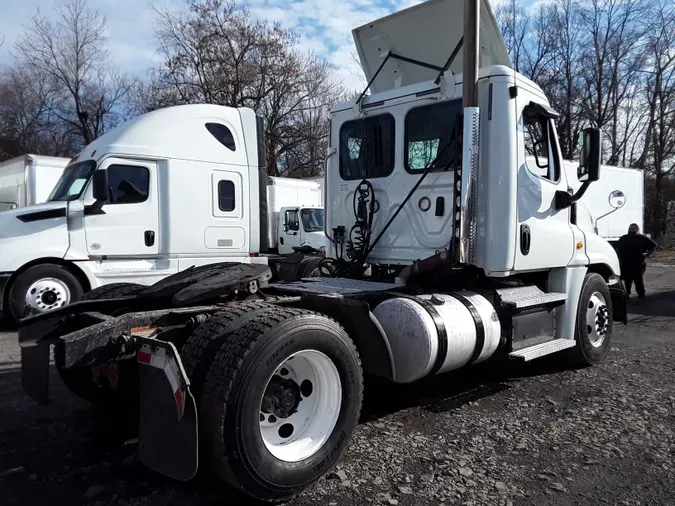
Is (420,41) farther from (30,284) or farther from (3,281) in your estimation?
(3,281)

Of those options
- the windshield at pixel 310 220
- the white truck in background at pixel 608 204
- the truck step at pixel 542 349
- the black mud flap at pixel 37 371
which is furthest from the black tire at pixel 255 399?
the white truck in background at pixel 608 204

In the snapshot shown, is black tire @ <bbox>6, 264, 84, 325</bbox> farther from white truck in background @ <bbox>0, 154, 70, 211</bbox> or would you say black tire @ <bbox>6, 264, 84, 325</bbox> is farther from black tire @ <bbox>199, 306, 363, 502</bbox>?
black tire @ <bbox>199, 306, 363, 502</bbox>

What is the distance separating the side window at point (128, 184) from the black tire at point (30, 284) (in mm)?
1351

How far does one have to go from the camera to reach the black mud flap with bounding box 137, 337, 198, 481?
2799 mm

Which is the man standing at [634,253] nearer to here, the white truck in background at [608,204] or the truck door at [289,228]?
the white truck in background at [608,204]

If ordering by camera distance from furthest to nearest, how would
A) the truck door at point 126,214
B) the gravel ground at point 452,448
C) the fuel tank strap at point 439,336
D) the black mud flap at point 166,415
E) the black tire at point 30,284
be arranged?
the truck door at point 126,214
the black tire at point 30,284
the fuel tank strap at point 439,336
the gravel ground at point 452,448
the black mud flap at point 166,415

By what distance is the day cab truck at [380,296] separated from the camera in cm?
305

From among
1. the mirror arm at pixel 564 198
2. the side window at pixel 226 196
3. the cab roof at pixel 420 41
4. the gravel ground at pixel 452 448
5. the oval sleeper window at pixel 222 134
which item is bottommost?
the gravel ground at pixel 452 448

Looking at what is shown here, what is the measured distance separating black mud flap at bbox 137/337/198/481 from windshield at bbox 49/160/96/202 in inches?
257

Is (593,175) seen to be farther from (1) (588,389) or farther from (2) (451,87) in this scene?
(1) (588,389)

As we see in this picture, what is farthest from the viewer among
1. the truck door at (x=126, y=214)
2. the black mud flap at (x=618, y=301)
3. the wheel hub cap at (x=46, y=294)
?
the truck door at (x=126, y=214)

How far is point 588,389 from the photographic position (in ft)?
17.7

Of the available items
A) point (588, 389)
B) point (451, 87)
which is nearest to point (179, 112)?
point (451, 87)

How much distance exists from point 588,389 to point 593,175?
2.14 m
